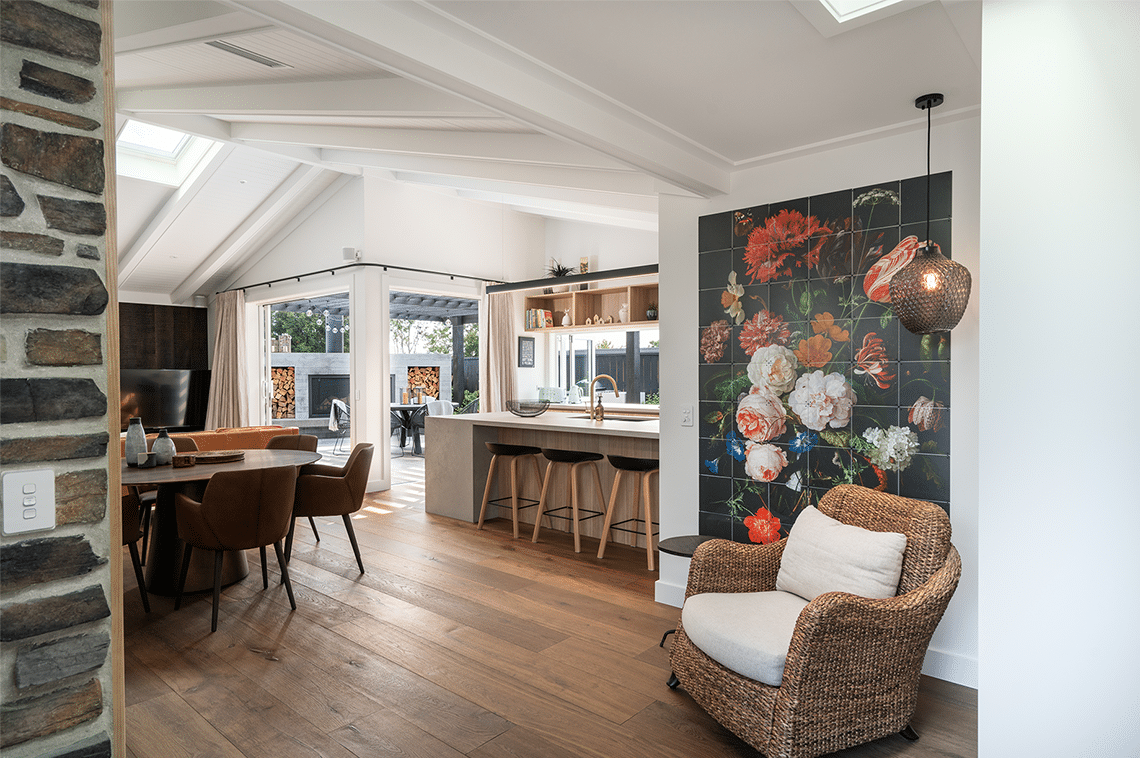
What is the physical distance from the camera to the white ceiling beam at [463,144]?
145 inches

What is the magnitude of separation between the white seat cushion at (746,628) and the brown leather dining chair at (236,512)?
86.5 inches

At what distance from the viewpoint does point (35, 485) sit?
3.74ft

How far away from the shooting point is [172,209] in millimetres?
7043

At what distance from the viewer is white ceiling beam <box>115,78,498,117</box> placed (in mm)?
3267

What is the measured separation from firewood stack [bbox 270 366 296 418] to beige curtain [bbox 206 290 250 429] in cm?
228

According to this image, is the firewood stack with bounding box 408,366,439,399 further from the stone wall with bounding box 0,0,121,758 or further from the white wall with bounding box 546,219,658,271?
the stone wall with bounding box 0,0,121,758

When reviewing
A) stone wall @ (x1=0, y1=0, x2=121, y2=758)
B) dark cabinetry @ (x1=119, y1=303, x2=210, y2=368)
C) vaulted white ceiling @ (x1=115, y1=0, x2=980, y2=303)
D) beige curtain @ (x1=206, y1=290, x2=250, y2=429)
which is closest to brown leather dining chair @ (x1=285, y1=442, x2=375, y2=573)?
vaulted white ceiling @ (x1=115, y1=0, x2=980, y2=303)

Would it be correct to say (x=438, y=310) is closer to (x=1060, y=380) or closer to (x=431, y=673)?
(x=431, y=673)

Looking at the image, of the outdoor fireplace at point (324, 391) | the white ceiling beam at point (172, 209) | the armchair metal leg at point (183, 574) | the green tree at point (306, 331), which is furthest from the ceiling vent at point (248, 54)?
the green tree at point (306, 331)

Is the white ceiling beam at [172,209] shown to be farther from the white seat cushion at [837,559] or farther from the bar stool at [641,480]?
the white seat cushion at [837,559]

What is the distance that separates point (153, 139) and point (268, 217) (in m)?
1.36

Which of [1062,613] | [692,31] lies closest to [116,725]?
[1062,613]

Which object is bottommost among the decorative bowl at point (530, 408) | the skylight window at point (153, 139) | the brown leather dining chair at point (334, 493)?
the brown leather dining chair at point (334, 493)

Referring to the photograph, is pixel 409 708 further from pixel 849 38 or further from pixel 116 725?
pixel 849 38
